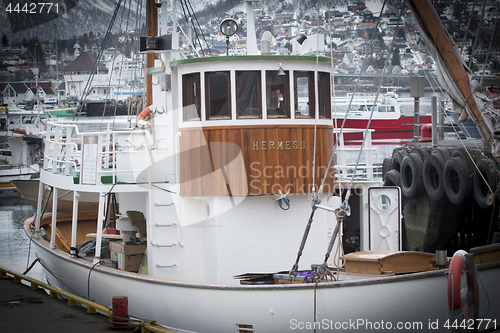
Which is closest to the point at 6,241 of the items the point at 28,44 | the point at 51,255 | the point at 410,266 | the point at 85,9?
the point at 51,255


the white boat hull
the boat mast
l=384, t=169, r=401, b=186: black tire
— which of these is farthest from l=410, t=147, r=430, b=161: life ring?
the white boat hull

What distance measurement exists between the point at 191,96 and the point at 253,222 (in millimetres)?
2307

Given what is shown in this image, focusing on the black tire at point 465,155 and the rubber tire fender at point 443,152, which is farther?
the rubber tire fender at point 443,152

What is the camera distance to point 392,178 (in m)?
16.7

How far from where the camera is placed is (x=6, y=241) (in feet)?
80.2

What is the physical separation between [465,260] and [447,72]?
4.33 metres

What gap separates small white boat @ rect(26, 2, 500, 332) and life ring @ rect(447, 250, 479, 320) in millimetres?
310

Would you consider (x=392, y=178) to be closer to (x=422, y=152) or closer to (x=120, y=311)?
(x=422, y=152)

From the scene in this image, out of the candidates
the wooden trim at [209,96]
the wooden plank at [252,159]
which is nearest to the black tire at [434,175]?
the wooden plank at [252,159]

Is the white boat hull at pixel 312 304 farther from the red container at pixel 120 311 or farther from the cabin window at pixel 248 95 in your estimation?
the cabin window at pixel 248 95

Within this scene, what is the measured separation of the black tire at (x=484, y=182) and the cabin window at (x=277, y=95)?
6101mm

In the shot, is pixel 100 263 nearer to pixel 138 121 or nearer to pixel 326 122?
pixel 138 121

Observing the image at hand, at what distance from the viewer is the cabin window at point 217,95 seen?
337 inches

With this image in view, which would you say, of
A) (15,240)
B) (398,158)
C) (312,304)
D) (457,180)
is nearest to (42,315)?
(312,304)
